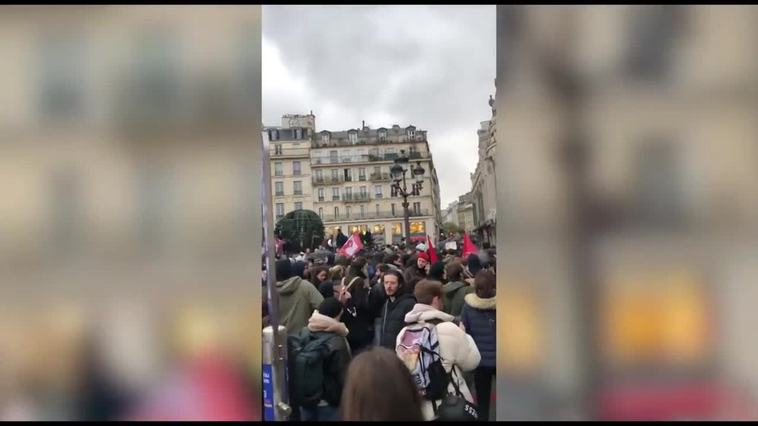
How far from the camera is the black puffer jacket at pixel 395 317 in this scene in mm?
4793

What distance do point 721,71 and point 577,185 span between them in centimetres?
49

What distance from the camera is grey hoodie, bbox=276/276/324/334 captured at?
4918 millimetres

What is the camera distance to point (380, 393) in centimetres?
163

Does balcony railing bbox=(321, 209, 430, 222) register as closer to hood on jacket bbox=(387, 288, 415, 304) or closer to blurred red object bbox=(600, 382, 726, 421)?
hood on jacket bbox=(387, 288, 415, 304)

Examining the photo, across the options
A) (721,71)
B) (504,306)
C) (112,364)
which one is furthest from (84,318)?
(721,71)

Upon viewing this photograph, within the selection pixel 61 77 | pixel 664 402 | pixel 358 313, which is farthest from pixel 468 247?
pixel 61 77

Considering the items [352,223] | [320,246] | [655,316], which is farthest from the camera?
[320,246]

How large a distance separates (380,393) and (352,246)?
968 centimetres

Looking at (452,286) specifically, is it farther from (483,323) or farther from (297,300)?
(297,300)

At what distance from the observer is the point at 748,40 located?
1.40m

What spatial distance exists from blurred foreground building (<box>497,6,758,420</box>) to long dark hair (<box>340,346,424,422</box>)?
0.40m

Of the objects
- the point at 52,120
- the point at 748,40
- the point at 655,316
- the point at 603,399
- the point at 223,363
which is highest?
the point at 748,40

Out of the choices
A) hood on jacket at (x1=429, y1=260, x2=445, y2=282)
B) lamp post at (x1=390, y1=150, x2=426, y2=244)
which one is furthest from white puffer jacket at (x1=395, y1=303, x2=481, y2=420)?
lamp post at (x1=390, y1=150, x2=426, y2=244)

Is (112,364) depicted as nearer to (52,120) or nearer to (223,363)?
(223,363)
